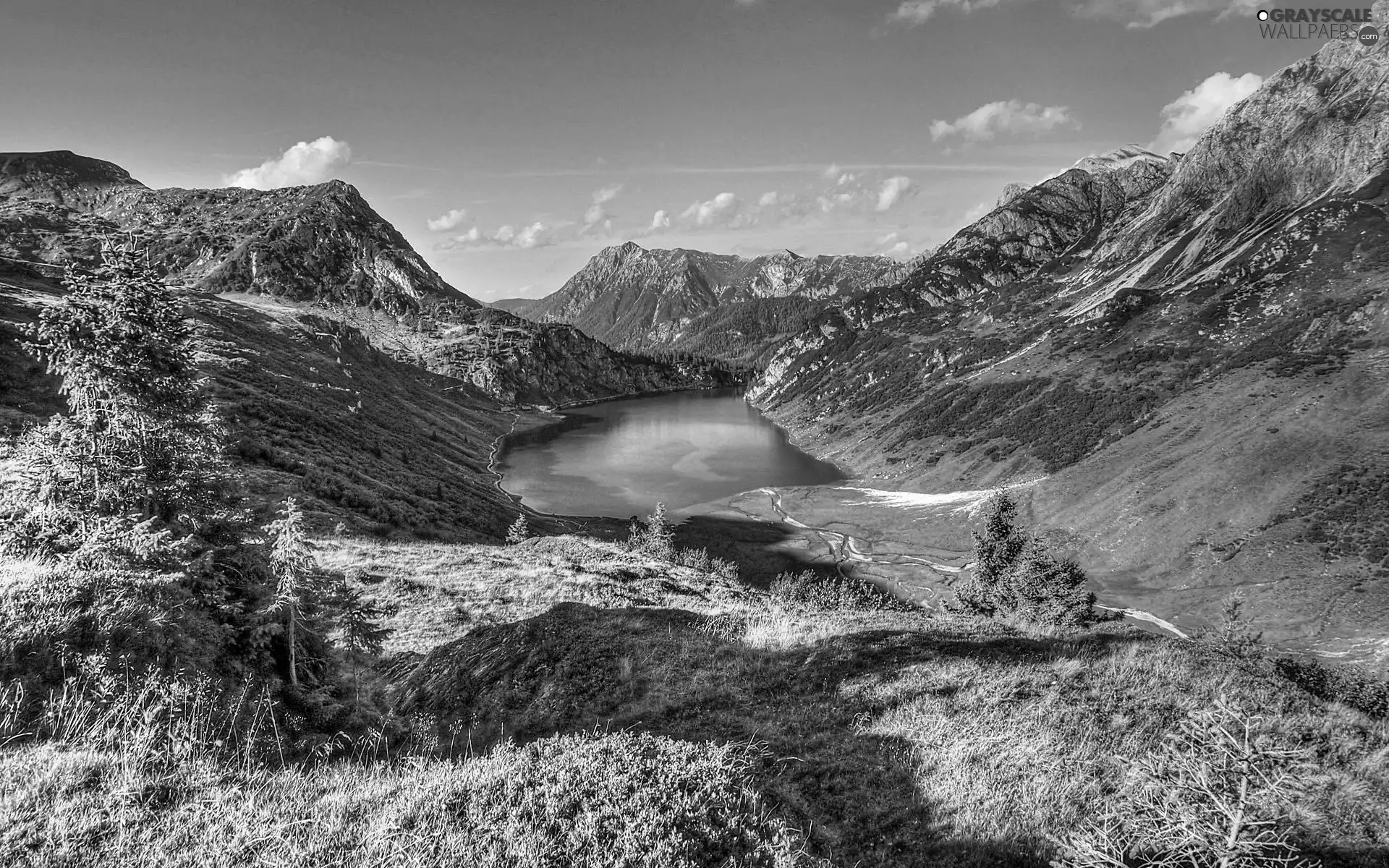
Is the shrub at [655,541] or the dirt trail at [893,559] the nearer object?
the shrub at [655,541]

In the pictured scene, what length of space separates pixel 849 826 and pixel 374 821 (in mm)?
5591

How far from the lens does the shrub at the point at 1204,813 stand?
487 cm

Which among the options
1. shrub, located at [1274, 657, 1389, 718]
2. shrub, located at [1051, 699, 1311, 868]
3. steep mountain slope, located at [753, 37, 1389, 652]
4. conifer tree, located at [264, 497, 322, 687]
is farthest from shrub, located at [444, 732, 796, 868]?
steep mountain slope, located at [753, 37, 1389, 652]

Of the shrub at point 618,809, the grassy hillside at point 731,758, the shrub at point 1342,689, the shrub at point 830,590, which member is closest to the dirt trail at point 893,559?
the shrub at point 830,590

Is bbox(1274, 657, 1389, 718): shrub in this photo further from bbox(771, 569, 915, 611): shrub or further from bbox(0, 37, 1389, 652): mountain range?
bbox(771, 569, 915, 611): shrub

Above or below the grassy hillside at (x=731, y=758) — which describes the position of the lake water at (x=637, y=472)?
below

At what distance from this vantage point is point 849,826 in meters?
7.32

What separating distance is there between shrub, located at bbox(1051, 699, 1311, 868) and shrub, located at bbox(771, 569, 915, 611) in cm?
5891

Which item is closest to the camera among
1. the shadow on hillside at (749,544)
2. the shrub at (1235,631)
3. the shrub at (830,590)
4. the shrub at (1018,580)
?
the shrub at (1235,631)

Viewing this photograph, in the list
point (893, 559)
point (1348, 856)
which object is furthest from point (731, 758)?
point (893, 559)

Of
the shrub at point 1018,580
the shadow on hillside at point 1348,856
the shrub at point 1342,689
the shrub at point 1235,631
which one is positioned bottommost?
the shrub at point 1235,631

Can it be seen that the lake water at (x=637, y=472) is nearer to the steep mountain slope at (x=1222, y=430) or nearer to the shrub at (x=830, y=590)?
the steep mountain slope at (x=1222, y=430)

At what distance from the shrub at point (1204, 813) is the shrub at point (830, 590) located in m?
58.9

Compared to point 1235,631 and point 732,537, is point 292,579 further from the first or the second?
point 732,537
